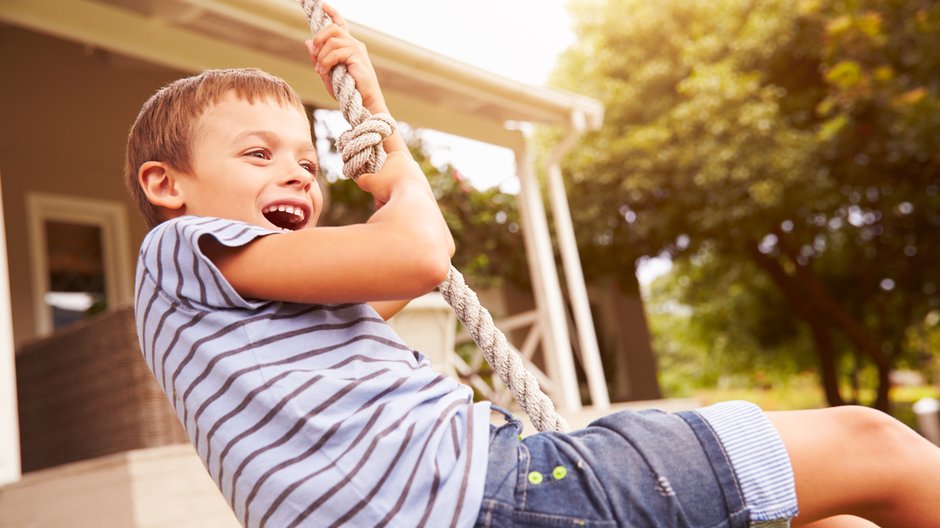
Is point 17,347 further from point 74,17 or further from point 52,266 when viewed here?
point 74,17

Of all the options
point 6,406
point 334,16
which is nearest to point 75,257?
point 6,406

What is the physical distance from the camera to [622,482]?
1.11 metres

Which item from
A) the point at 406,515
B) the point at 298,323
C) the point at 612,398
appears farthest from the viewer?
the point at 612,398

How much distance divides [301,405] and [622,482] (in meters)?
0.41

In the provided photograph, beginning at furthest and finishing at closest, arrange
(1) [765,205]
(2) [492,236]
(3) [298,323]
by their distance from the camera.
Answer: (1) [765,205]
(2) [492,236]
(3) [298,323]

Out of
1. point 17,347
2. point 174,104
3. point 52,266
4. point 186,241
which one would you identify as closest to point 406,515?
point 186,241

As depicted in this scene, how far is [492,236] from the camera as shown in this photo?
916 centimetres

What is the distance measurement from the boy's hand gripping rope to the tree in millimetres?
9843

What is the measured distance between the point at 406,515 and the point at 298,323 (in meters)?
0.30

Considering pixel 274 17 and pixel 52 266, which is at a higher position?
pixel 274 17

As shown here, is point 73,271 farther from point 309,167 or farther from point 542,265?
point 309,167

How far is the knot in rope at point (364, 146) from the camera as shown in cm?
137

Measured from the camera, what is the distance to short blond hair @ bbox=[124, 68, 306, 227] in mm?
1354

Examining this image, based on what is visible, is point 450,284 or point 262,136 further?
point 450,284
